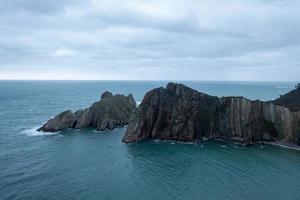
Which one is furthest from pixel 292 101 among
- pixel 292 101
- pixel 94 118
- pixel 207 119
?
pixel 94 118

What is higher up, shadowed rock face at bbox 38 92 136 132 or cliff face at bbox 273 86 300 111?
cliff face at bbox 273 86 300 111

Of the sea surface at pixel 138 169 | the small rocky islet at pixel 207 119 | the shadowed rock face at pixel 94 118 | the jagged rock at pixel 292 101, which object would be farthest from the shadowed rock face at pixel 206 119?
the shadowed rock face at pixel 94 118

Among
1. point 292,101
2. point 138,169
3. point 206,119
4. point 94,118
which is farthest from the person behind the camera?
point 292,101

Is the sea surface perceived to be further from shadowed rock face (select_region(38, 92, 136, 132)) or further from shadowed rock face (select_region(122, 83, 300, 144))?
shadowed rock face (select_region(38, 92, 136, 132))

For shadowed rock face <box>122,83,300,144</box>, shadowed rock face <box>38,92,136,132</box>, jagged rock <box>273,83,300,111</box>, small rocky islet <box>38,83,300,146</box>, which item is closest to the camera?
small rocky islet <box>38,83,300,146</box>

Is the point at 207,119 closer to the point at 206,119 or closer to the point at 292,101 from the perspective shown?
the point at 206,119

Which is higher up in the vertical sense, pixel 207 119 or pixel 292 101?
pixel 292 101

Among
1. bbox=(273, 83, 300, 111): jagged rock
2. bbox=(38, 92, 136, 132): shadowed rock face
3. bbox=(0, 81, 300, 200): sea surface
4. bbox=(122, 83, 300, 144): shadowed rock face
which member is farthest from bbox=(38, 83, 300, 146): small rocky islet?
bbox=(0, 81, 300, 200): sea surface

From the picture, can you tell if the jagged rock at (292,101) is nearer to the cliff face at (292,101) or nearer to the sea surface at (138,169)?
the cliff face at (292,101)
